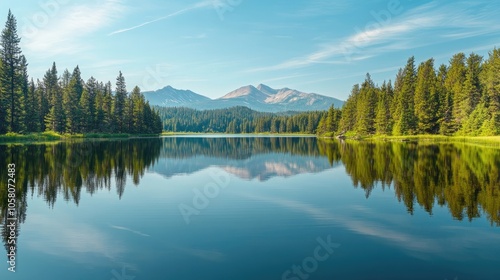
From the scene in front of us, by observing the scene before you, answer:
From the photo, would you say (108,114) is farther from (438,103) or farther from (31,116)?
(438,103)

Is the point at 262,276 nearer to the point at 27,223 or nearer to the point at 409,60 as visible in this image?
the point at 27,223

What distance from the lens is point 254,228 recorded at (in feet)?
46.8

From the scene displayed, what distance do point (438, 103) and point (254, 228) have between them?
10248 cm

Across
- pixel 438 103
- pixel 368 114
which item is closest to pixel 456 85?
pixel 438 103

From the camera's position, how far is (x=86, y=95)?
332 ft

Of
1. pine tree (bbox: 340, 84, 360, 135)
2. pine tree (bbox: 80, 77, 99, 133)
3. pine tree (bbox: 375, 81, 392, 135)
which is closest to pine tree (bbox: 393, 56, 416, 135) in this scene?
pine tree (bbox: 375, 81, 392, 135)

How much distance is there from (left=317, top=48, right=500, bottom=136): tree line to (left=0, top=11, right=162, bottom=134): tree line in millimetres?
81375

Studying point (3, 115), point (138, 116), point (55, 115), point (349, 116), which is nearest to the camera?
point (3, 115)

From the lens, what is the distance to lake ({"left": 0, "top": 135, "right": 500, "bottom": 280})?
10188 millimetres

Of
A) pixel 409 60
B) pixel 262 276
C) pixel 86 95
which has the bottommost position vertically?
pixel 262 276

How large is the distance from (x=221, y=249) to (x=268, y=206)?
723cm

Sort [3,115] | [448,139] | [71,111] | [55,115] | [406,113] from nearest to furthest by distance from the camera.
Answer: [3,115] → [448,139] → [55,115] → [71,111] → [406,113]

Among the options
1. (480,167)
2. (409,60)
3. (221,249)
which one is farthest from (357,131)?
(221,249)

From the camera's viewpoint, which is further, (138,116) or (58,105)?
(138,116)
